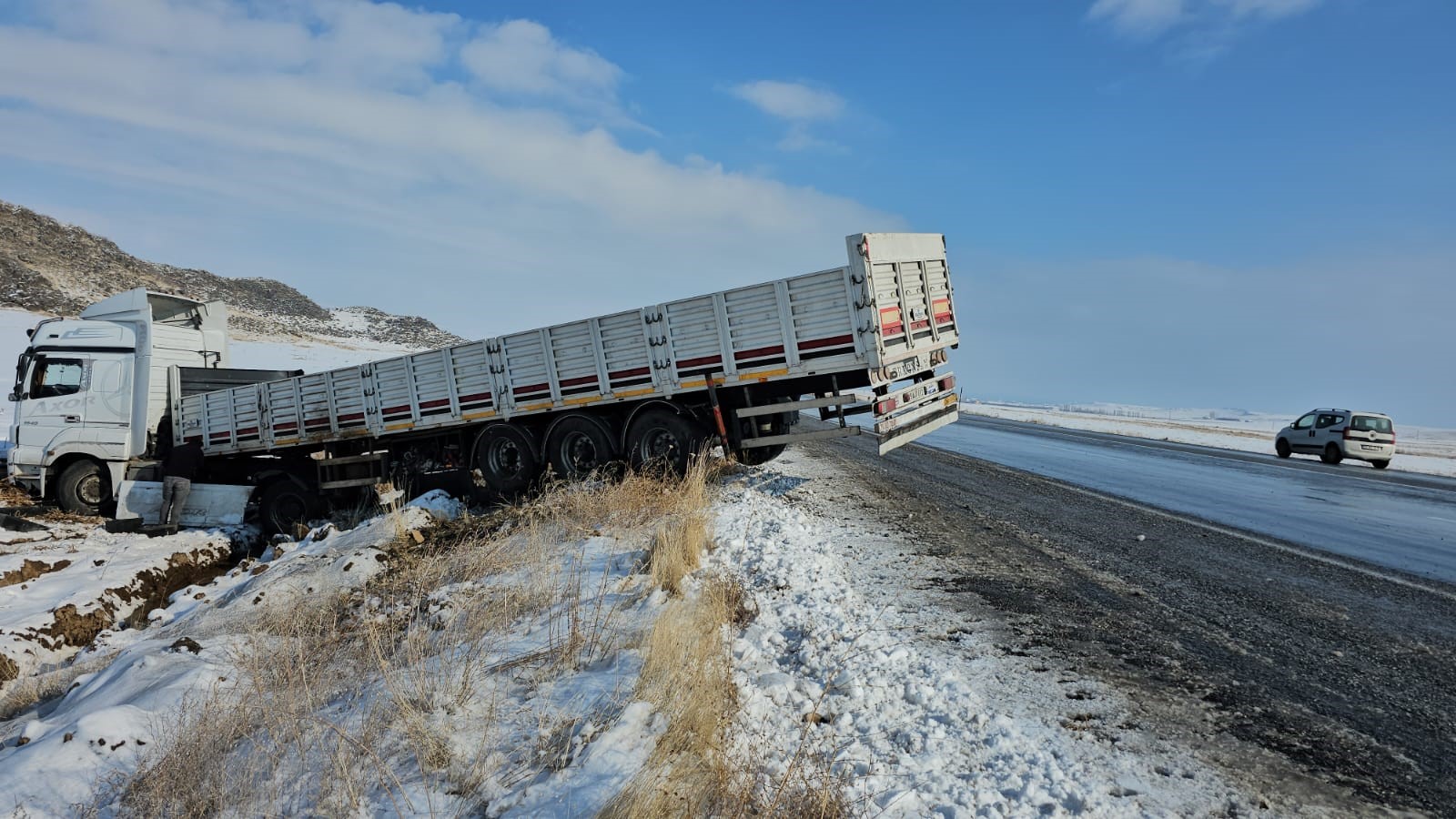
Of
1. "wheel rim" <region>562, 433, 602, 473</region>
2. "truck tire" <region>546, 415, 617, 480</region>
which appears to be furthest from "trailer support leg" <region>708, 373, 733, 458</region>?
"wheel rim" <region>562, 433, 602, 473</region>

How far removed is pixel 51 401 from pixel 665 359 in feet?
39.1

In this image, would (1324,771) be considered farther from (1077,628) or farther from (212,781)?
(212,781)

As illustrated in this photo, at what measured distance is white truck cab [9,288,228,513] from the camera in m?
12.7

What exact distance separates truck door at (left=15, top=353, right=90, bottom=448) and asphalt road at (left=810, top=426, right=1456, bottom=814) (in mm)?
14626

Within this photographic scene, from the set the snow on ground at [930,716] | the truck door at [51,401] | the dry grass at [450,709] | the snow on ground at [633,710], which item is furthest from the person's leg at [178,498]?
the snow on ground at [930,716]

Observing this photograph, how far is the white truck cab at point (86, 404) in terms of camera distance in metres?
12.7


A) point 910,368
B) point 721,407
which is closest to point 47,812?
point 721,407

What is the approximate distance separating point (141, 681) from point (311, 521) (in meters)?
9.20

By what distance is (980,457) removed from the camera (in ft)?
45.7

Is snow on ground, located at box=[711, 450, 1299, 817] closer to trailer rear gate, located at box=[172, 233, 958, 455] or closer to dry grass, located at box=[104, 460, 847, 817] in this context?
dry grass, located at box=[104, 460, 847, 817]

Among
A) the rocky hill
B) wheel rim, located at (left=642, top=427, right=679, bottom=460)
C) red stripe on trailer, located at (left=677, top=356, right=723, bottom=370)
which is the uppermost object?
the rocky hill

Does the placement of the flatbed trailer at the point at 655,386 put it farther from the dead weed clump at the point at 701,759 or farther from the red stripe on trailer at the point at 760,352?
the dead weed clump at the point at 701,759

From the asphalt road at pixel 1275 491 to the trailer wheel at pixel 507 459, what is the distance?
28.0ft

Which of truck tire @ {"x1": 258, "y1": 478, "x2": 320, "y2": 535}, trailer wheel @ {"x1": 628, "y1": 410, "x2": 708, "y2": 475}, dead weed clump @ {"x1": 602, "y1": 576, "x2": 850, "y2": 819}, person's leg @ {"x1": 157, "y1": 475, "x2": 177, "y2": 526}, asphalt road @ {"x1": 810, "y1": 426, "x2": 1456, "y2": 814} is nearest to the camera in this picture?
dead weed clump @ {"x1": 602, "y1": 576, "x2": 850, "y2": 819}
